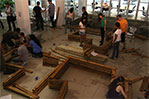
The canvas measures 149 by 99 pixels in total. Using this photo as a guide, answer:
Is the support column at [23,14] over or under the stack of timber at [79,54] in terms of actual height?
over

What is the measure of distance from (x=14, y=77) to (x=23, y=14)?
13.1 feet

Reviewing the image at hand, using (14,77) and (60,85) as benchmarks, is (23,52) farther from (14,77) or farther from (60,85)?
(60,85)

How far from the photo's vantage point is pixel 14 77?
498 centimetres

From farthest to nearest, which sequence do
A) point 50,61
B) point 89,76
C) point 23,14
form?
point 23,14 → point 50,61 → point 89,76

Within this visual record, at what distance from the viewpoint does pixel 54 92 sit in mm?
4684

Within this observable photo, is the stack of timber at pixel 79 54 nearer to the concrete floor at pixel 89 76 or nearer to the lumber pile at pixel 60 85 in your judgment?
the concrete floor at pixel 89 76

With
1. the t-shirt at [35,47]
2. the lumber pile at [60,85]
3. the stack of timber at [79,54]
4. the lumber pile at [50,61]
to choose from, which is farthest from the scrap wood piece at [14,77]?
the stack of timber at [79,54]

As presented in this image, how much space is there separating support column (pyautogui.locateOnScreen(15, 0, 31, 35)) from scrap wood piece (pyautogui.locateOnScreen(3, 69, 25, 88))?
3.45 metres

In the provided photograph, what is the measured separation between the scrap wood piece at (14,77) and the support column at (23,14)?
3.45 metres

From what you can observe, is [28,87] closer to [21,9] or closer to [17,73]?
[17,73]

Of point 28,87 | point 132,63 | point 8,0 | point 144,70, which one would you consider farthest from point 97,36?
point 8,0

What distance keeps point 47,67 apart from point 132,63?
134 inches

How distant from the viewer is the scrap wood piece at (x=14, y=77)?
15.3 feet

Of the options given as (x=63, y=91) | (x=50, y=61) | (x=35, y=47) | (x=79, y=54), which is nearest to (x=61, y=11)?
(x=35, y=47)
